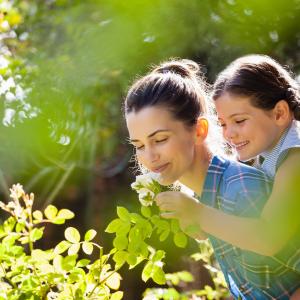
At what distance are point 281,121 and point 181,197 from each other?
0.51 meters

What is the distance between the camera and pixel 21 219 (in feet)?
6.50

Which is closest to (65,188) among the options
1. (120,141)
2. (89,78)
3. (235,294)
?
Answer: (120,141)

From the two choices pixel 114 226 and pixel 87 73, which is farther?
pixel 87 73

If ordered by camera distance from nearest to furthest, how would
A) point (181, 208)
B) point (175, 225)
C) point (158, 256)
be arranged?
point (181, 208), point (175, 225), point (158, 256)

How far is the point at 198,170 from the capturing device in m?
2.03

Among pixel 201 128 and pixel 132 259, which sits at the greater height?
pixel 201 128

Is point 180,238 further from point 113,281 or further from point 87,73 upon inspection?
point 87,73

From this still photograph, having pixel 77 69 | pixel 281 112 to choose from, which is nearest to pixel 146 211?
pixel 281 112

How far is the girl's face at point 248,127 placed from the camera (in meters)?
1.93

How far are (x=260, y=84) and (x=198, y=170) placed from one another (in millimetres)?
336

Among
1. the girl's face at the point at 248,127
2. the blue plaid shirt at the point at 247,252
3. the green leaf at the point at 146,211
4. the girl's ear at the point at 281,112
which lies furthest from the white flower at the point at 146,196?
the girl's ear at the point at 281,112

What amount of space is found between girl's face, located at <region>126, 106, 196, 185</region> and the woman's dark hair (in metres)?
0.03

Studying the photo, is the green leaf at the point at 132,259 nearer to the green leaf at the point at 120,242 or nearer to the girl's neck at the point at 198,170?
the green leaf at the point at 120,242

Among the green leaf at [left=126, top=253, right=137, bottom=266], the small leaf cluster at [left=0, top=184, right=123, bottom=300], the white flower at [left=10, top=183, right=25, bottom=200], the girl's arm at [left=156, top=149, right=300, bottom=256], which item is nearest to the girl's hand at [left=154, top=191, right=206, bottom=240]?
the girl's arm at [left=156, top=149, right=300, bottom=256]
